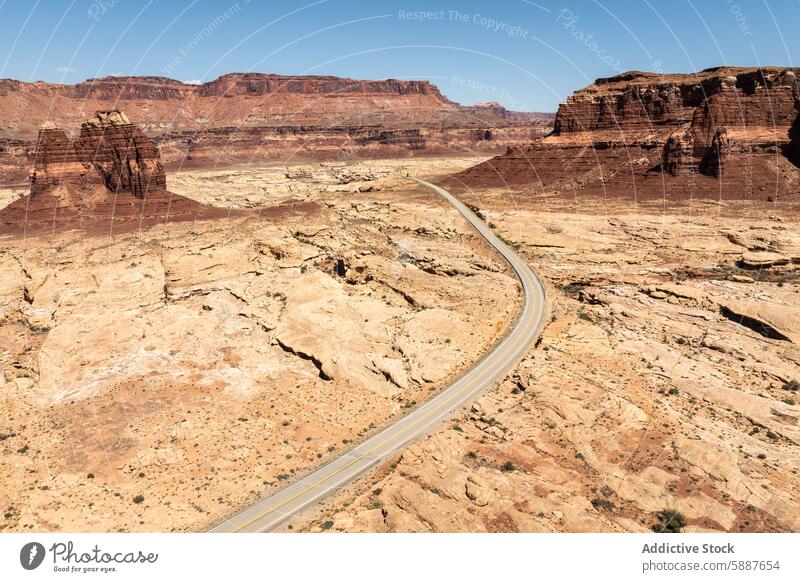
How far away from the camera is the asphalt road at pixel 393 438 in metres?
24.3

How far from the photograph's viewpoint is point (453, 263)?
58531 mm

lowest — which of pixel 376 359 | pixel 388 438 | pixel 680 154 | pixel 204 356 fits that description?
pixel 388 438

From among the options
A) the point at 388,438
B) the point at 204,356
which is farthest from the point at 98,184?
the point at 388,438

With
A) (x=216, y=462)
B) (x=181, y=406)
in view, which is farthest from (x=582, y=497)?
(x=181, y=406)

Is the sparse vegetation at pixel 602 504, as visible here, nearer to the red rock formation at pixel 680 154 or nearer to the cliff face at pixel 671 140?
the cliff face at pixel 671 140

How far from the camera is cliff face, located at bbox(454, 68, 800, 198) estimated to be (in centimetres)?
9569

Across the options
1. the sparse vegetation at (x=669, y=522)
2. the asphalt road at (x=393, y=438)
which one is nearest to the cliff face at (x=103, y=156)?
the asphalt road at (x=393, y=438)

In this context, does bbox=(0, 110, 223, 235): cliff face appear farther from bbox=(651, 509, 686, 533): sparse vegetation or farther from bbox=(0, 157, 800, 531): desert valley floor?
bbox=(651, 509, 686, 533): sparse vegetation

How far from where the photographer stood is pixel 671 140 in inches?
3912

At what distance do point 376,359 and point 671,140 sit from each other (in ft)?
293

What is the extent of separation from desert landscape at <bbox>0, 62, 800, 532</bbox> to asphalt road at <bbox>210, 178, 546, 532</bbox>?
862mm

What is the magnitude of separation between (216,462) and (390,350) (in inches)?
647

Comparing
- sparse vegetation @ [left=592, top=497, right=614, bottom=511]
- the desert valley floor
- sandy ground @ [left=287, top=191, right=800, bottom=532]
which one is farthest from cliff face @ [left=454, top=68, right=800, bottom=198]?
sparse vegetation @ [left=592, top=497, right=614, bottom=511]

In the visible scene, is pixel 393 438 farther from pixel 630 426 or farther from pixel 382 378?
pixel 630 426
